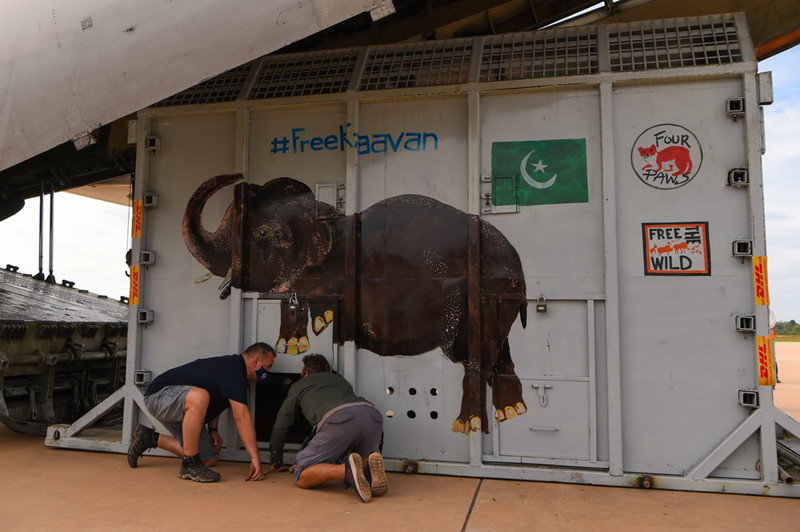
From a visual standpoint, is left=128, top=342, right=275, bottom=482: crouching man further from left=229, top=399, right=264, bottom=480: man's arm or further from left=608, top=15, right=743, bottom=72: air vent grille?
left=608, top=15, right=743, bottom=72: air vent grille

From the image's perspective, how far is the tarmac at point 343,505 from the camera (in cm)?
346

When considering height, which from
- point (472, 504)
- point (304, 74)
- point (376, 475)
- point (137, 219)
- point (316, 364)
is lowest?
point (472, 504)

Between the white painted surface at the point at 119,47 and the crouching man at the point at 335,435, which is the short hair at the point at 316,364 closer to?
the crouching man at the point at 335,435

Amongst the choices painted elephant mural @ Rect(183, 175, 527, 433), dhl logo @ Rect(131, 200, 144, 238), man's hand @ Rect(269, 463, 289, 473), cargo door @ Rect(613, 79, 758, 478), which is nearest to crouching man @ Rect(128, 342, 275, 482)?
man's hand @ Rect(269, 463, 289, 473)

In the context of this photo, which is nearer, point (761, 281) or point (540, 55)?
point (761, 281)

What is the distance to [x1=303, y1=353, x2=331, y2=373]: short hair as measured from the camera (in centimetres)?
461

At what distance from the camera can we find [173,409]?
461 cm

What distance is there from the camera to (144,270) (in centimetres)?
532

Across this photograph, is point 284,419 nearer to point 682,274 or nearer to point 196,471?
point 196,471

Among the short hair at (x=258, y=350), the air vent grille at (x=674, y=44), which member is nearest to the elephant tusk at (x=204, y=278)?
the short hair at (x=258, y=350)

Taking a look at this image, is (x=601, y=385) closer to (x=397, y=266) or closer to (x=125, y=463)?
(x=397, y=266)

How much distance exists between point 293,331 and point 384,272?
88 cm

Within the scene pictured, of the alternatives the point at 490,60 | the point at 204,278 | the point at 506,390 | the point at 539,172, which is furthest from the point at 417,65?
the point at 506,390

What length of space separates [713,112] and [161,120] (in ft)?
14.4
